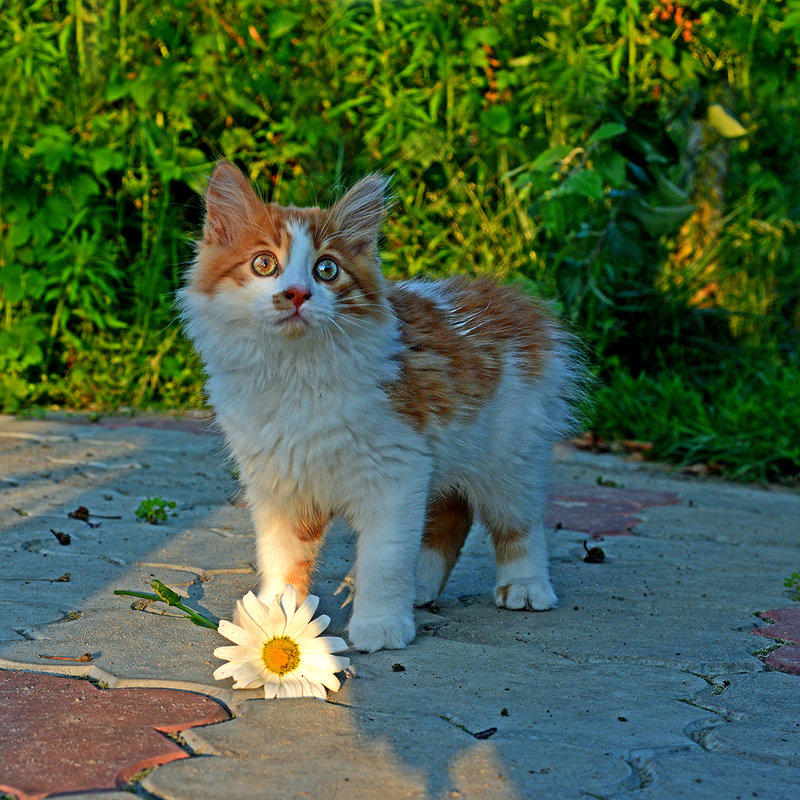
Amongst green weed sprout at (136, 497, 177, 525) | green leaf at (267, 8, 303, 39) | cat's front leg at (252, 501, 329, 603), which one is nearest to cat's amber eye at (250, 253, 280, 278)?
cat's front leg at (252, 501, 329, 603)

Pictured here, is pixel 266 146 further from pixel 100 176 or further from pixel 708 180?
pixel 708 180

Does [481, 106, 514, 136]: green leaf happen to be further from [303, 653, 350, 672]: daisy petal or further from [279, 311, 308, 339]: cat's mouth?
[303, 653, 350, 672]: daisy petal

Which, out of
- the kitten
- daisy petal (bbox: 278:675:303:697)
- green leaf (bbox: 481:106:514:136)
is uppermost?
green leaf (bbox: 481:106:514:136)

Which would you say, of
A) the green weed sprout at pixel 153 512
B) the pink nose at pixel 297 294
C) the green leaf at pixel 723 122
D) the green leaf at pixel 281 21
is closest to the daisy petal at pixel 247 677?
the pink nose at pixel 297 294

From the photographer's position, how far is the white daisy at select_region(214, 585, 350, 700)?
210 cm

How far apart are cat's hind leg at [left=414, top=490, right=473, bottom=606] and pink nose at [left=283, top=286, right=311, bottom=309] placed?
2.49 feet

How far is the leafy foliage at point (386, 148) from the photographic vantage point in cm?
598

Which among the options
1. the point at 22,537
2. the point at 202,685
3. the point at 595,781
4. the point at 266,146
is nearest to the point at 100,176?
the point at 266,146

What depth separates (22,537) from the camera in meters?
3.27

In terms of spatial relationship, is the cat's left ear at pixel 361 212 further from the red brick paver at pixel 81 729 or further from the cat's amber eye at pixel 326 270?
the red brick paver at pixel 81 729

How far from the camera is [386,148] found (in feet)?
20.6

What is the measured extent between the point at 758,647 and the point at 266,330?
4.74 feet

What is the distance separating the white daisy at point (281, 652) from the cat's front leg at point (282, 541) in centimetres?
50

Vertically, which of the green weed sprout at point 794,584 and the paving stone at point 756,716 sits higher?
the paving stone at point 756,716
